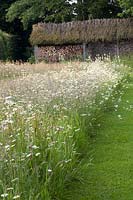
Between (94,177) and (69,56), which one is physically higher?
(94,177)

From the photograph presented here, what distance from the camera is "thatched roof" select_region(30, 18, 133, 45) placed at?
30828 mm

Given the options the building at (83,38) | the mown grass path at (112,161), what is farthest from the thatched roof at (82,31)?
the mown grass path at (112,161)

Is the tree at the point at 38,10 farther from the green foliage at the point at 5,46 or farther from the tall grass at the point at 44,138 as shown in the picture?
the tall grass at the point at 44,138

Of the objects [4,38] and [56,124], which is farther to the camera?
[4,38]

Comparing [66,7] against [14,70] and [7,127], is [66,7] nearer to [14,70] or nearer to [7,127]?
[14,70]

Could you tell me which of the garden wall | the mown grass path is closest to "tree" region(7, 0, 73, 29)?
the garden wall

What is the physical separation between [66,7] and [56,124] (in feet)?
106

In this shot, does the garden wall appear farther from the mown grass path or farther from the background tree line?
the mown grass path

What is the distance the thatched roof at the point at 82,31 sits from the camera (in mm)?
30828

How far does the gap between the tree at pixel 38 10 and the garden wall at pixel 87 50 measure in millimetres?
5293

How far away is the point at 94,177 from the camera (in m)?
5.61

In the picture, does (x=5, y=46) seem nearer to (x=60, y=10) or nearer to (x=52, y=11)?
(x=60, y=10)

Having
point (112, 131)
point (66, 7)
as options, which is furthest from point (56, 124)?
point (66, 7)

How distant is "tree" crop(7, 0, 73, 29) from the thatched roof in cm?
547
